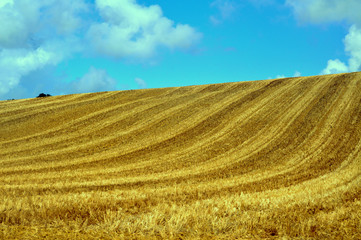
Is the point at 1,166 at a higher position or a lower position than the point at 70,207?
higher

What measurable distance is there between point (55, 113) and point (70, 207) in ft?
94.4

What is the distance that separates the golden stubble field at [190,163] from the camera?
209 inches

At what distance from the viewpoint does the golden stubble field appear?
5.32 metres

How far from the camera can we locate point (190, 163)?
17578mm

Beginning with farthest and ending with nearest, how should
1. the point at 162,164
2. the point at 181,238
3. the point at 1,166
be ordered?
1. the point at 1,166
2. the point at 162,164
3. the point at 181,238

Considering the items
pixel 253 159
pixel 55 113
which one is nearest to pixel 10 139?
pixel 55 113

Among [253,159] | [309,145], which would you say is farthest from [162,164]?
[309,145]

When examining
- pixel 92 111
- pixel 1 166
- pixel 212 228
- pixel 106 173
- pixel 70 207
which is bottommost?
pixel 212 228

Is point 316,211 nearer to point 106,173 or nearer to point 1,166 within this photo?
point 106,173

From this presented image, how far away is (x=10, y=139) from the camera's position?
26.5 meters

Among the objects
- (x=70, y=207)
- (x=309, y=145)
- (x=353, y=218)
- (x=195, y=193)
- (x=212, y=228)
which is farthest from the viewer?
(x=309, y=145)

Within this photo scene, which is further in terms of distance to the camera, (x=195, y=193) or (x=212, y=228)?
(x=195, y=193)

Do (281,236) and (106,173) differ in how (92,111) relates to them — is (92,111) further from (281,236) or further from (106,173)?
(281,236)

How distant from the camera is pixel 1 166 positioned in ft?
60.7
